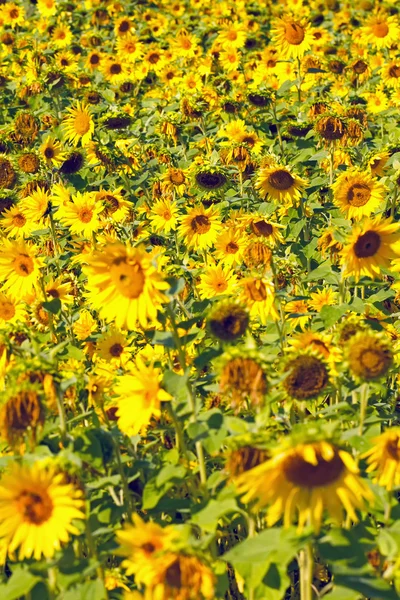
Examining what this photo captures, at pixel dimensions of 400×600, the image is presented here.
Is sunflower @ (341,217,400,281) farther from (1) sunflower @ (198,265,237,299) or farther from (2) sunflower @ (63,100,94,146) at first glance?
(2) sunflower @ (63,100,94,146)

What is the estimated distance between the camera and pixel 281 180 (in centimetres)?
450

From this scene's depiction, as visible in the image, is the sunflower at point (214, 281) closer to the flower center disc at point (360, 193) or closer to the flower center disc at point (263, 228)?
the flower center disc at point (263, 228)

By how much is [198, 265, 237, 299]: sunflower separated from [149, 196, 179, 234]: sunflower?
1052 mm

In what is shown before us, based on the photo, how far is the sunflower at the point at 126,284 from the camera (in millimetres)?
2635

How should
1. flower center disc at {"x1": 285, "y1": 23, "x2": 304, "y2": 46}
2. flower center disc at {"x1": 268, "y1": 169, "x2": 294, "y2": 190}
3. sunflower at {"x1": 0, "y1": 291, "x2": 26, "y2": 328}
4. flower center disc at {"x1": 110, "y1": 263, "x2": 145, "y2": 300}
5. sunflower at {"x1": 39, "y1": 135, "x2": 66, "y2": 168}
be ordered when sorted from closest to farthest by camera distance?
flower center disc at {"x1": 110, "y1": 263, "x2": 145, "y2": 300}
sunflower at {"x1": 0, "y1": 291, "x2": 26, "y2": 328}
flower center disc at {"x1": 268, "y1": 169, "x2": 294, "y2": 190}
sunflower at {"x1": 39, "y1": 135, "x2": 66, "y2": 168}
flower center disc at {"x1": 285, "y1": 23, "x2": 304, "y2": 46}

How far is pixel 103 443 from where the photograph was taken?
8.61ft

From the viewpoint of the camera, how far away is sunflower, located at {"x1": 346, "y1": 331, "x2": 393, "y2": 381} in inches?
96.3

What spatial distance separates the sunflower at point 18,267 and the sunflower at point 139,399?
4.13 feet

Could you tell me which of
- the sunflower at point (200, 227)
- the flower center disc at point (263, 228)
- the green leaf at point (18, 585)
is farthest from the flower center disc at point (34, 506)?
the sunflower at point (200, 227)

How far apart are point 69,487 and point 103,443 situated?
514mm

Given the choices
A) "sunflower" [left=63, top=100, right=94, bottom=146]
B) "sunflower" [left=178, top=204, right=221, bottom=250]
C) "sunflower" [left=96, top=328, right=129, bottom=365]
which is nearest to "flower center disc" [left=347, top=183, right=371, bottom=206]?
"sunflower" [left=178, top=204, right=221, bottom=250]

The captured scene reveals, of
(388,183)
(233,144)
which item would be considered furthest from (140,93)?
(388,183)

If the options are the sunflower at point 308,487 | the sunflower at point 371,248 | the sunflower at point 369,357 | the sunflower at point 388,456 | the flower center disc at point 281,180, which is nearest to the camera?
the sunflower at point 308,487

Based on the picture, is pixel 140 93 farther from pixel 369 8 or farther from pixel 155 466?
pixel 155 466
